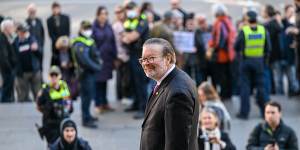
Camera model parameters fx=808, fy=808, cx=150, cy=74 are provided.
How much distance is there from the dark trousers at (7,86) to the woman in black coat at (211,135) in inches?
231

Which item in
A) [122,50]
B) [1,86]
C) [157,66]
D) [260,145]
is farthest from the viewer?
[1,86]

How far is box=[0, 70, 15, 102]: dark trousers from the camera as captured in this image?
1477 cm

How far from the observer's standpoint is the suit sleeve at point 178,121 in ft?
18.9

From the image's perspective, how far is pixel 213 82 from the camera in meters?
15.1

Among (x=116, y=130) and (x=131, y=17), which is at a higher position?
(x=131, y=17)

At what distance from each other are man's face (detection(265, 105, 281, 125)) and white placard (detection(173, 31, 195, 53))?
4318 millimetres

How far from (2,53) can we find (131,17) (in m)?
2.80

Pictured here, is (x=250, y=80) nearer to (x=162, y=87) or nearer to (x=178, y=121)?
(x=162, y=87)

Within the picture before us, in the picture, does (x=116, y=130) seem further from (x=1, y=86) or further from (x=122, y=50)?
(x=1, y=86)

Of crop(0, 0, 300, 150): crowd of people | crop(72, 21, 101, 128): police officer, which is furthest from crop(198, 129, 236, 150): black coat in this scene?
crop(72, 21, 101, 128): police officer

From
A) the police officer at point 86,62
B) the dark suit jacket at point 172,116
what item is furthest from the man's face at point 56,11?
the dark suit jacket at point 172,116

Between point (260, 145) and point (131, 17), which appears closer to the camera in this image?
point (260, 145)

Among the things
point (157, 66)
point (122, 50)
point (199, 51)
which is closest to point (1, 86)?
point (122, 50)

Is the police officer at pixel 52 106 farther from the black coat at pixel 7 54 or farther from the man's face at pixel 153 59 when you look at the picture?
the man's face at pixel 153 59
